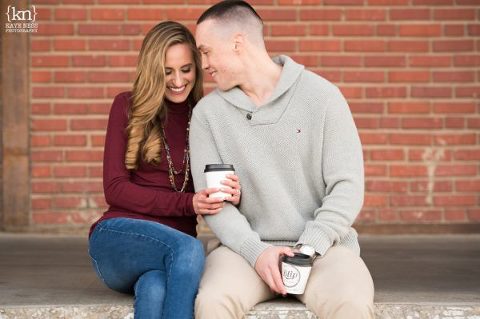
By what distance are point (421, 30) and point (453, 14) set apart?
0.24m

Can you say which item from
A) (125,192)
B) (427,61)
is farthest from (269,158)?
(427,61)

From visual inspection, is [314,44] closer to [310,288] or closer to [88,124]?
[88,124]

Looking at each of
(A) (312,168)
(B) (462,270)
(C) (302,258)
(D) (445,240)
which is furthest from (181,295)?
(D) (445,240)

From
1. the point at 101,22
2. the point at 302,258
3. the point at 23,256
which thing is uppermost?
the point at 101,22

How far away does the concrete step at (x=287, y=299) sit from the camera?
3.75m

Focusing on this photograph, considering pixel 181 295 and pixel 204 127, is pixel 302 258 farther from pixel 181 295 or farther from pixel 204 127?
pixel 204 127

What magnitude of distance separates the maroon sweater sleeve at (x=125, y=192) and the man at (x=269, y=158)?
115 millimetres

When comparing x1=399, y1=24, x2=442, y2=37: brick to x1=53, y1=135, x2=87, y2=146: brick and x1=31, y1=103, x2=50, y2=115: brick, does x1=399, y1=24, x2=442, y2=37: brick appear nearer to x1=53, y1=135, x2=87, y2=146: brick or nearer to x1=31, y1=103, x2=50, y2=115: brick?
x1=53, y1=135, x2=87, y2=146: brick

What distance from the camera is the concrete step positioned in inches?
148

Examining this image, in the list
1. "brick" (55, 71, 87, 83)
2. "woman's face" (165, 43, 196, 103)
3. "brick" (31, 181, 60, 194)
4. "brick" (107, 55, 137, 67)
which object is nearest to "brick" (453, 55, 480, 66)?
"brick" (107, 55, 137, 67)

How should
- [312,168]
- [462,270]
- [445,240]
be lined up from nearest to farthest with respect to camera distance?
1. [312,168]
2. [462,270]
3. [445,240]

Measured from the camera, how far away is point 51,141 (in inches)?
241

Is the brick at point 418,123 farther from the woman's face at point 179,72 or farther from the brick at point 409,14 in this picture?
the woman's face at point 179,72

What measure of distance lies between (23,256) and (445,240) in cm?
264
